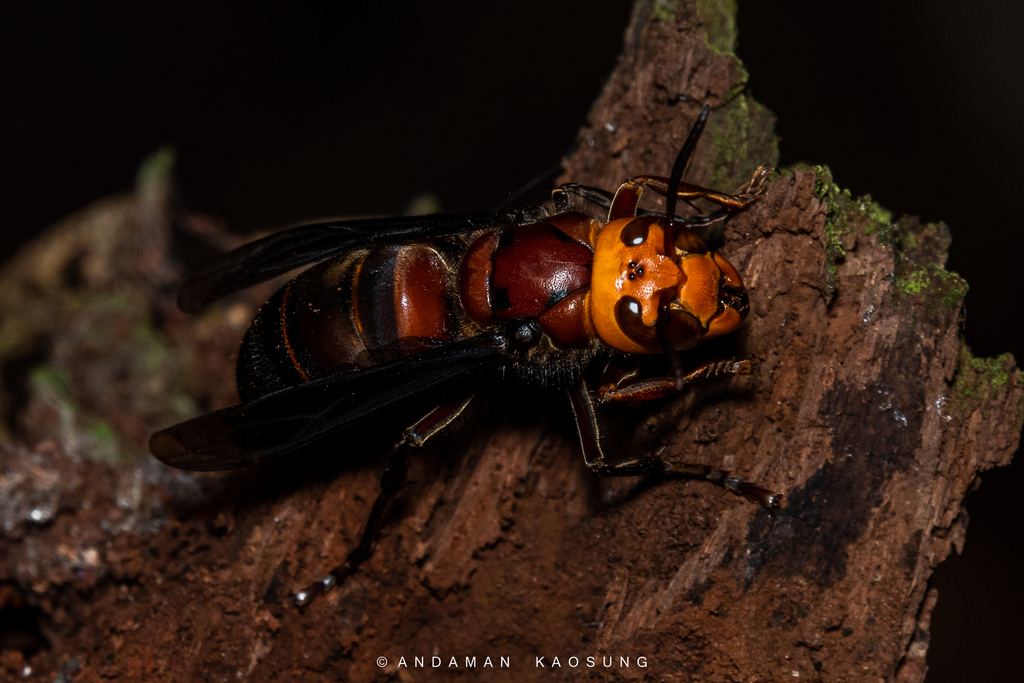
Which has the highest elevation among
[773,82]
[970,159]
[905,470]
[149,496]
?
[773,82]

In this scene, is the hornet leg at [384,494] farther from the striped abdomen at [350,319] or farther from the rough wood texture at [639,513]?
the striped abdomen at [350,319]

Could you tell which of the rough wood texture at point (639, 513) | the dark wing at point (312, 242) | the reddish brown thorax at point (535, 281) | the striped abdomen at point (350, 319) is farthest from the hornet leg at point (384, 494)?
the dark wing at point (312, 242)

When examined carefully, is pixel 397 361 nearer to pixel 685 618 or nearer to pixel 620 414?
pixel 620 414

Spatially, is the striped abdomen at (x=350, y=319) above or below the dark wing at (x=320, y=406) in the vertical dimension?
above

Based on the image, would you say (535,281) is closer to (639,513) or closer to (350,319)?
(350,319)

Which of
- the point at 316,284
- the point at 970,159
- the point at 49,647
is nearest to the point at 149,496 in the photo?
the point at 49,647

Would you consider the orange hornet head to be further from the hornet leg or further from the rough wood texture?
the hornet leg

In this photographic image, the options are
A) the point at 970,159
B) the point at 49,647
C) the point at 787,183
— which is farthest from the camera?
the point at 970,159
